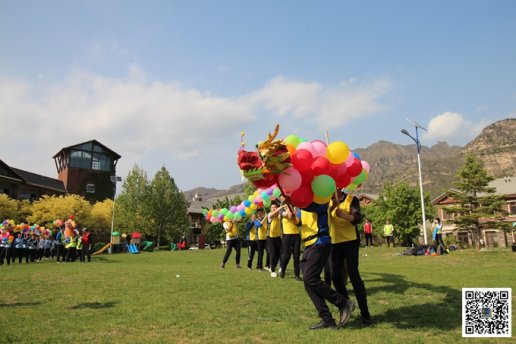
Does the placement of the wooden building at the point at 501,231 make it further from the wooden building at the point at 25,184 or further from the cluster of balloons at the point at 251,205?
the wooden building at the point at 25,184

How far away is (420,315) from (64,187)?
233ft

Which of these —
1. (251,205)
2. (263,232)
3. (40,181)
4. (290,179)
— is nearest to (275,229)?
(251,205)

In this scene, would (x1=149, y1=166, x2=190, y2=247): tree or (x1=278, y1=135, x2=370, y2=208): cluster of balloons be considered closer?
(x1=278, y1=135, x2=370, y2=208): cluster of balloons

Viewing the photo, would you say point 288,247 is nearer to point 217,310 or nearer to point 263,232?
point 263,232

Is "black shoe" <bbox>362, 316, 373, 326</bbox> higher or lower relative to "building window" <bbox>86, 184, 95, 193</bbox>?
lower

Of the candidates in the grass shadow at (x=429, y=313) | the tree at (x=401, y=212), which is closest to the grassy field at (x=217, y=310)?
the grass shadow at (x=429, y=313)

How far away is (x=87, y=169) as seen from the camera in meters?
70.4

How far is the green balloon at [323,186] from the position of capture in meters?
5.97

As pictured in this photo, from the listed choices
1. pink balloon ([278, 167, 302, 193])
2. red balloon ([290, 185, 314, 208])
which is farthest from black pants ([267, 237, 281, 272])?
pink balloon ([278, 167, 302, 193])

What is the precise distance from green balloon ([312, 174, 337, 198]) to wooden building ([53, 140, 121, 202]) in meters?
68.0

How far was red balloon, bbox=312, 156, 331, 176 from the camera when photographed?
6.20 metres

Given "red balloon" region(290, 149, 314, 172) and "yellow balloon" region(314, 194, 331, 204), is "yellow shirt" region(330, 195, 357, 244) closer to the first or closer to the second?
"yellow balloon" region(314, 194, 331, 204)

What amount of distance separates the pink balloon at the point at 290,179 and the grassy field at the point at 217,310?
7.09 ft

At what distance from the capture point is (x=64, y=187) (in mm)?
67688
